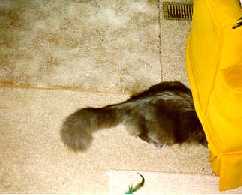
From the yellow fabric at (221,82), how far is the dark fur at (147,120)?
0.09 metres

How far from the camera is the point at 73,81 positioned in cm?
188

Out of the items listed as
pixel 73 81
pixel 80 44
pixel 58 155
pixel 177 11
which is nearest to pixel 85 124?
pixel 58 155

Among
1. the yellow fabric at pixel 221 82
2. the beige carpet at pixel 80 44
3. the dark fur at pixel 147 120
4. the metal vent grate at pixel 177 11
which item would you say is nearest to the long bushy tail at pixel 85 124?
the dark fur at pixel 147 120

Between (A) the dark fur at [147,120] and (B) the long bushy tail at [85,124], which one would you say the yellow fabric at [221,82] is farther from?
(B) the long bushy tail at [85,124]

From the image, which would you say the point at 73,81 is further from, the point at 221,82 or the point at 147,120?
the point at 221,82

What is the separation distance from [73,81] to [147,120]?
0.45 meters

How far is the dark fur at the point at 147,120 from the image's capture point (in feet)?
5.27

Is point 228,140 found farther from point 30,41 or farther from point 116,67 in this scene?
point 30,41

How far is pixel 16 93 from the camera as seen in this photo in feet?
5.89

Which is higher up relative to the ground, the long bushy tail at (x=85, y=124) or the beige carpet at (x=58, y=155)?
the long bushy tail at (x=85, y=124)

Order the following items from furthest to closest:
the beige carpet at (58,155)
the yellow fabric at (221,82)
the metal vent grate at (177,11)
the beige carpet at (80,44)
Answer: the metal vent grate at (177,11)
the beige carpet at (80,44)
the beige carpet at (58,155)
the yellow fabric at (221,82)

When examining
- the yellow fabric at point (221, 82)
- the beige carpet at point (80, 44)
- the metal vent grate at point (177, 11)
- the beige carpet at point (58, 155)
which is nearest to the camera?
the yellow fabric at point (221, 82)

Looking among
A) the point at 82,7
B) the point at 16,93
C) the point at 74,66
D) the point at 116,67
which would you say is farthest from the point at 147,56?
the point at 16,93

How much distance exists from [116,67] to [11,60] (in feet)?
1.73
